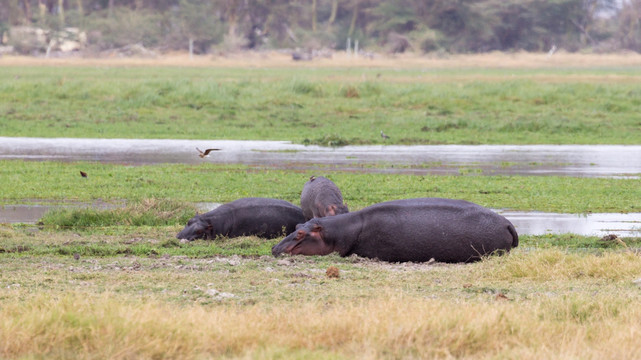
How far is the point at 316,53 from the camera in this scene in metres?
75.8

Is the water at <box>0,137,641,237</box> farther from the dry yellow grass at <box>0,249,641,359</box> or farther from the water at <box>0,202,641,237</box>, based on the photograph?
the dry yellow grass at <box>0,249,641,359</box>

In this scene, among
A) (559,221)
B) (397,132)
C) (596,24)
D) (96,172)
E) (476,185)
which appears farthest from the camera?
(596,24)

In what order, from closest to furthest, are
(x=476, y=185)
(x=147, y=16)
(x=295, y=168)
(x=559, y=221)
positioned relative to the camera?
1. (x=559, y=221)
2. (x=476, y=185)
3. (x=295, y=168)
4. (x=147, y=16)

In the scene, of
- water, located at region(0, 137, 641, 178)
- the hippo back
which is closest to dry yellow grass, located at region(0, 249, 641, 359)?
the hippo back

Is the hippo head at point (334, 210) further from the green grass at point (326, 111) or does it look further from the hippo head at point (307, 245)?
the green grass at point (326, 111)

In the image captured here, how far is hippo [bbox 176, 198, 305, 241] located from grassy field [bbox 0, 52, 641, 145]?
12.5m

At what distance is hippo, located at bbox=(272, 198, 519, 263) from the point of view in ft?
31.9

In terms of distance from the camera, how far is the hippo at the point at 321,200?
11.1 metres

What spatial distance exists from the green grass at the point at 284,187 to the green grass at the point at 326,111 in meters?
7.31

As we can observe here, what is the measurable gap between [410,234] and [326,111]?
68.5 feet

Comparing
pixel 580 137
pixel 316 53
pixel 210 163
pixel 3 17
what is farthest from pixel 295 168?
pixel 3 17

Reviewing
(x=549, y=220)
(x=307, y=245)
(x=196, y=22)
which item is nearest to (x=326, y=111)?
(x=549, y=220)

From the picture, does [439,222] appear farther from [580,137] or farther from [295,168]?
[580,137]

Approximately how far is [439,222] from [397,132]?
16877 millimetres
